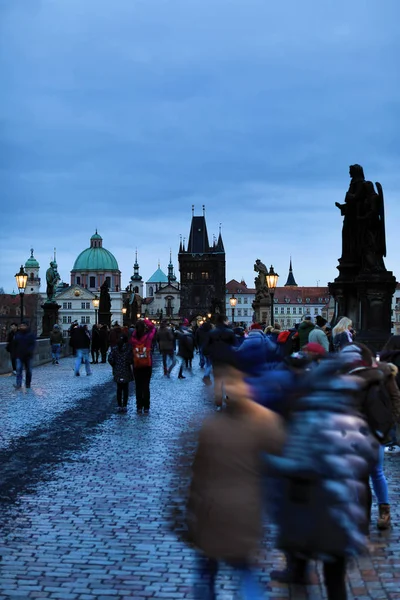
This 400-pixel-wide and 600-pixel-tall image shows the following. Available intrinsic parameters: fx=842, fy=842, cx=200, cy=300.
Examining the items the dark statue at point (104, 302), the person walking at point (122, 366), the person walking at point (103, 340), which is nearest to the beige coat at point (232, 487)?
the person walking at point (122, 366)

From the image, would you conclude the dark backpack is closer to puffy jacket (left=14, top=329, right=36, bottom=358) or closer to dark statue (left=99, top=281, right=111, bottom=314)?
puffy jacket (left=14, top=329, right=36, bottom=358)

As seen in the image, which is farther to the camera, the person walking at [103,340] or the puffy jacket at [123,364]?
the person walking at [103,340]

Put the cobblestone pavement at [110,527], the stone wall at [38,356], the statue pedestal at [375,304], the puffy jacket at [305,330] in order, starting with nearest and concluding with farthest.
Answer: the cobblestone pavement at [110,527], the puffy jacket at [305,330], the statue pedestal at [375,304], the stone wall at [38,356]

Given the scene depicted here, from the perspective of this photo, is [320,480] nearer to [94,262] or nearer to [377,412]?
[377,412]

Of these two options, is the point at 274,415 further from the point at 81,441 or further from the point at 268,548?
the point at 81,441

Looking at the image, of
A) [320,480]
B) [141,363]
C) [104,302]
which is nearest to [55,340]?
[104,302]

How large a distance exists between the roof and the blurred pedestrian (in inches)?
7371

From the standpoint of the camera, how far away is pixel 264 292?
48.9m

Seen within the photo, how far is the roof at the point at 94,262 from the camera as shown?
7510 inches

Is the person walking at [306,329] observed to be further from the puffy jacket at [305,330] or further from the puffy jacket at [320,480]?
the puffy jacket at [320,480]

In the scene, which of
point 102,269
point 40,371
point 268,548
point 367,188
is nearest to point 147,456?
point 268,548

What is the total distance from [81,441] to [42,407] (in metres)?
4.81

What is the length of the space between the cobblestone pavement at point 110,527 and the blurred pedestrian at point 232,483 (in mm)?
820

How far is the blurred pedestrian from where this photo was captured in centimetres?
398
